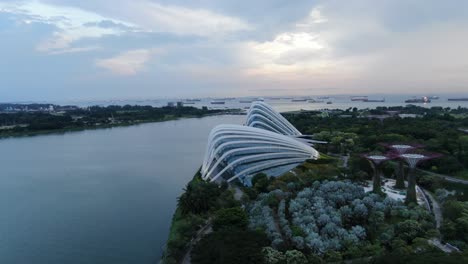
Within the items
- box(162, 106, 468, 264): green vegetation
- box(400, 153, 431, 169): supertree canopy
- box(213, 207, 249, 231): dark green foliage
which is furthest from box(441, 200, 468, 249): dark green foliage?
box(213, 207, 249, 231): dark green foliage

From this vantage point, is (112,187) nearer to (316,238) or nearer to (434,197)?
(316,238)

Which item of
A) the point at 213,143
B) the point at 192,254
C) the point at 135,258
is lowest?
the point at 135,258

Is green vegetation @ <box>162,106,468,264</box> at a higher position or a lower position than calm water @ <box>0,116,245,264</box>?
higher

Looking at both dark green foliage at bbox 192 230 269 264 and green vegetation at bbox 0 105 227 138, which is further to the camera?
A: green vegetation at bbox 0 105 227 138

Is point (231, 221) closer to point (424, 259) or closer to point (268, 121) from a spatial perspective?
point (424, 259)

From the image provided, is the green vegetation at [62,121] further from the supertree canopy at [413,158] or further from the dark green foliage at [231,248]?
the supertree canopy at [413,158]

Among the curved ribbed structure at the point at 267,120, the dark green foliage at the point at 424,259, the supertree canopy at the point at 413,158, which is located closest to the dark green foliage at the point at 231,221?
the dark green foliage at the point at 424,259

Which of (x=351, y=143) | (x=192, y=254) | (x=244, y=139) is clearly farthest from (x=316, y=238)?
(x=351, y=143)

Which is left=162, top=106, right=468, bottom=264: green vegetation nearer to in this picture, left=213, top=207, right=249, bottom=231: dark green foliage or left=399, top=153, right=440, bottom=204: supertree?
left=213, top=207, right=249, bottom=231: dark green foliage
